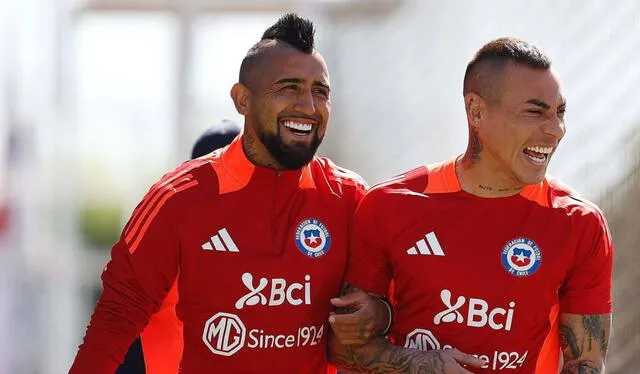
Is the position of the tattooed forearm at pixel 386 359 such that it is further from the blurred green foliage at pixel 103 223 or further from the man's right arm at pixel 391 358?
the blurred green foliage at pixel 103 223

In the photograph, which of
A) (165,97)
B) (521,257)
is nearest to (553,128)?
(521,257)

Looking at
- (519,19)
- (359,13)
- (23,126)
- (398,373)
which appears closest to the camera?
(398,373)

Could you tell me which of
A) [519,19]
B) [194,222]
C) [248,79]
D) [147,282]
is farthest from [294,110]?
[519,19]

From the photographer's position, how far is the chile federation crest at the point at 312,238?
13.7 ft

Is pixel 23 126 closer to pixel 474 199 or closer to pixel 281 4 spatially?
pixel 281 4

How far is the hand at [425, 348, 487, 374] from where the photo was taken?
3930 mm

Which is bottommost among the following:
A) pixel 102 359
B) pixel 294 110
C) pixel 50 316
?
pixel 50 316

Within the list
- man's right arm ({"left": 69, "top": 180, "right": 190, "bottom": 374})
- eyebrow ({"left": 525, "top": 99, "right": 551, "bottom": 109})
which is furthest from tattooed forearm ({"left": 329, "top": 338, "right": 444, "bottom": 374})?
eyebrow ({"left": 525, "top": 99, "right": 551, "bottom": 109})

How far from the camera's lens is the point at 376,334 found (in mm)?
4098

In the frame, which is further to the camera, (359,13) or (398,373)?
(359,13)

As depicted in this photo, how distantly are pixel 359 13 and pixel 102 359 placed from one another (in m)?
6.02

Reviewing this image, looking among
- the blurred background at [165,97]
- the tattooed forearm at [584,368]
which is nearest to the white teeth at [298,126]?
the tattooed forearm at [584,368]

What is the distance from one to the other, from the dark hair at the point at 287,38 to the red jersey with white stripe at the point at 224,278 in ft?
1.42

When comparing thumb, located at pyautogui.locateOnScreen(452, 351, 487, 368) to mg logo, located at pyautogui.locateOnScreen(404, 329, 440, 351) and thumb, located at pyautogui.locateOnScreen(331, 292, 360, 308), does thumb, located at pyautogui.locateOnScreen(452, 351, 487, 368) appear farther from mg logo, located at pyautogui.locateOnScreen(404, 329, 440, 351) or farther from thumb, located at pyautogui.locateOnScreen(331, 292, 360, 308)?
thumb, located at pyautogui.locateOnScreen(331, 292, 360, 308)
